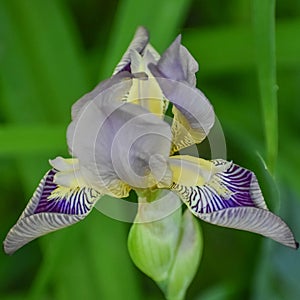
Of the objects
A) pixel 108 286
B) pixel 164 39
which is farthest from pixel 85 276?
pixel 164 39

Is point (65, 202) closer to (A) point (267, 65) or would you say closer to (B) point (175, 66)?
(B) point (175, 66)

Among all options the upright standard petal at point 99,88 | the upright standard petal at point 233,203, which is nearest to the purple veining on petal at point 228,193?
the upright standard petal at point 233,203

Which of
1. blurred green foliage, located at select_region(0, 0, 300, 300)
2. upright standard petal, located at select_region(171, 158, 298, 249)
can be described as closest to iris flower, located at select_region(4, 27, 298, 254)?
upright standard petal, located at select_region(171, 158, 298, 249)

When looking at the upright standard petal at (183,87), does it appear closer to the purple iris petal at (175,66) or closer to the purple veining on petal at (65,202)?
the purple iris petal at (175,66)

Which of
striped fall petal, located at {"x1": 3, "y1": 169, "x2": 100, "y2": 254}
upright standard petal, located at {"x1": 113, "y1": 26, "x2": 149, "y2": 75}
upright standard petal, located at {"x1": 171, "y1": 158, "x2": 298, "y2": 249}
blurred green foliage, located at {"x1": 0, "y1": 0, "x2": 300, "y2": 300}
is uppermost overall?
upright standard petal, located at {"x1": 113, "y1": 26, "x2": 149, "y2": 75}

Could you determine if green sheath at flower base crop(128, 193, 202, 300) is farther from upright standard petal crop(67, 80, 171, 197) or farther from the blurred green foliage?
the blurred green foliage

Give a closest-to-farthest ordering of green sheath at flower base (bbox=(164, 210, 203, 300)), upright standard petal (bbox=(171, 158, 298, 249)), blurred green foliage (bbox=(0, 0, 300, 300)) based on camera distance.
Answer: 1. upright standard petal (bbox=(171, 158, 298, 249))
2. green sheath at flower base (bbox=(164, 210, 203, 300))
3. blurred green foliage (bbox=(0, 0, 300, 300))

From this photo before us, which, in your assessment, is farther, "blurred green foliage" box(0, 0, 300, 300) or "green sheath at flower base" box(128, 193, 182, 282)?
"blurred green foliage" box(0, 0, 300, 300)
